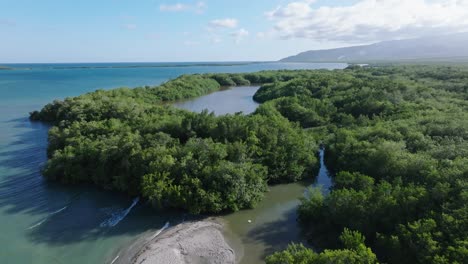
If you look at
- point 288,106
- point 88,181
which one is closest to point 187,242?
point 88,181

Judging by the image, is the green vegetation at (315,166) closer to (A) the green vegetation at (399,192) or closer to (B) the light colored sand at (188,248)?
(A) the green vegetation at (399,192)

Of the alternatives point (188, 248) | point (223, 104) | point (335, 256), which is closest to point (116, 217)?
point (188, 248)

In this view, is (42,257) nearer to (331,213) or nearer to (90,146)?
(90,146)

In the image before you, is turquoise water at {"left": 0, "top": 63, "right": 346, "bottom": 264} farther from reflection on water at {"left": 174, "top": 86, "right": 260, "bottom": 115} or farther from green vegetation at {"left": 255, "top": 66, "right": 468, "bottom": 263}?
reflection on water at {"left": 174, "top": 86, "right": 260, "bottom": 115}

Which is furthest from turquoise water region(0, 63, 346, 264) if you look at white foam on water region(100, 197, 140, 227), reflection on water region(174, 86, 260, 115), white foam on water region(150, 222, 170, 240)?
reflection on water region(174, 86, 260, 115)

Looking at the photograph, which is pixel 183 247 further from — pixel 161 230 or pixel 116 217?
pixel 116 217

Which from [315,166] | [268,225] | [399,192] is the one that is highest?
[399,192]

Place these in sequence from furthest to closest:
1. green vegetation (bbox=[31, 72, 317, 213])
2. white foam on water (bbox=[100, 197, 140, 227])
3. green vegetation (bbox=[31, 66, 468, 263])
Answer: green vegetation (bbox=[31, 72, 317, 213])
white foam on water (bbox=[100, 197, 140, 227])
green vegetation (bbox=[31, 66, 468, 263])

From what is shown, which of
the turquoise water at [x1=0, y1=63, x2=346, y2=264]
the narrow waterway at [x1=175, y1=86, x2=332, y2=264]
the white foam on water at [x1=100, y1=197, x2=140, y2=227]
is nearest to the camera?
the turquoise water at [x1=0, y1=63, x2=346, y2=264]
